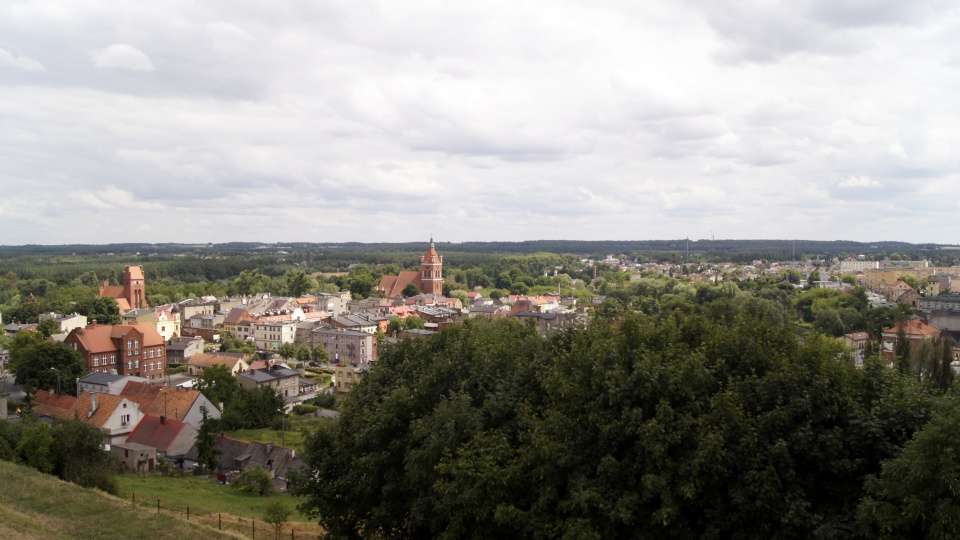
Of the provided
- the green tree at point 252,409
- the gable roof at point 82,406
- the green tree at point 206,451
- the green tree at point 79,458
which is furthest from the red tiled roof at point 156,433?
the green tree at point 79,458

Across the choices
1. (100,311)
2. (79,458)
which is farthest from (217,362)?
(79,458)

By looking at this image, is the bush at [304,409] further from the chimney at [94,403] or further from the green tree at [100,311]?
the green tree at [100,311]

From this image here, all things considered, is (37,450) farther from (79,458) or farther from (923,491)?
(923,491)

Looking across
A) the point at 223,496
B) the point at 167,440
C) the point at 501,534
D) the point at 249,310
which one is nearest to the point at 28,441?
the point at 223,496

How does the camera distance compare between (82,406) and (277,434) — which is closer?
(82,406)

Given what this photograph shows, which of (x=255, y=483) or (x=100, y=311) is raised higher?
(x=100, y=311)

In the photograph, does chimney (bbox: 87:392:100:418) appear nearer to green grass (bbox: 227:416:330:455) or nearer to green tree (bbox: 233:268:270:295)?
green grass (bbox: 227:416:330:455)

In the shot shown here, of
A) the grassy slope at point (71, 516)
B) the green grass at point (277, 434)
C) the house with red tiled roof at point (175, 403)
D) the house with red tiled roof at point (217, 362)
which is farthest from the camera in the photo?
the house with red tiled roof at point (217, 362)
